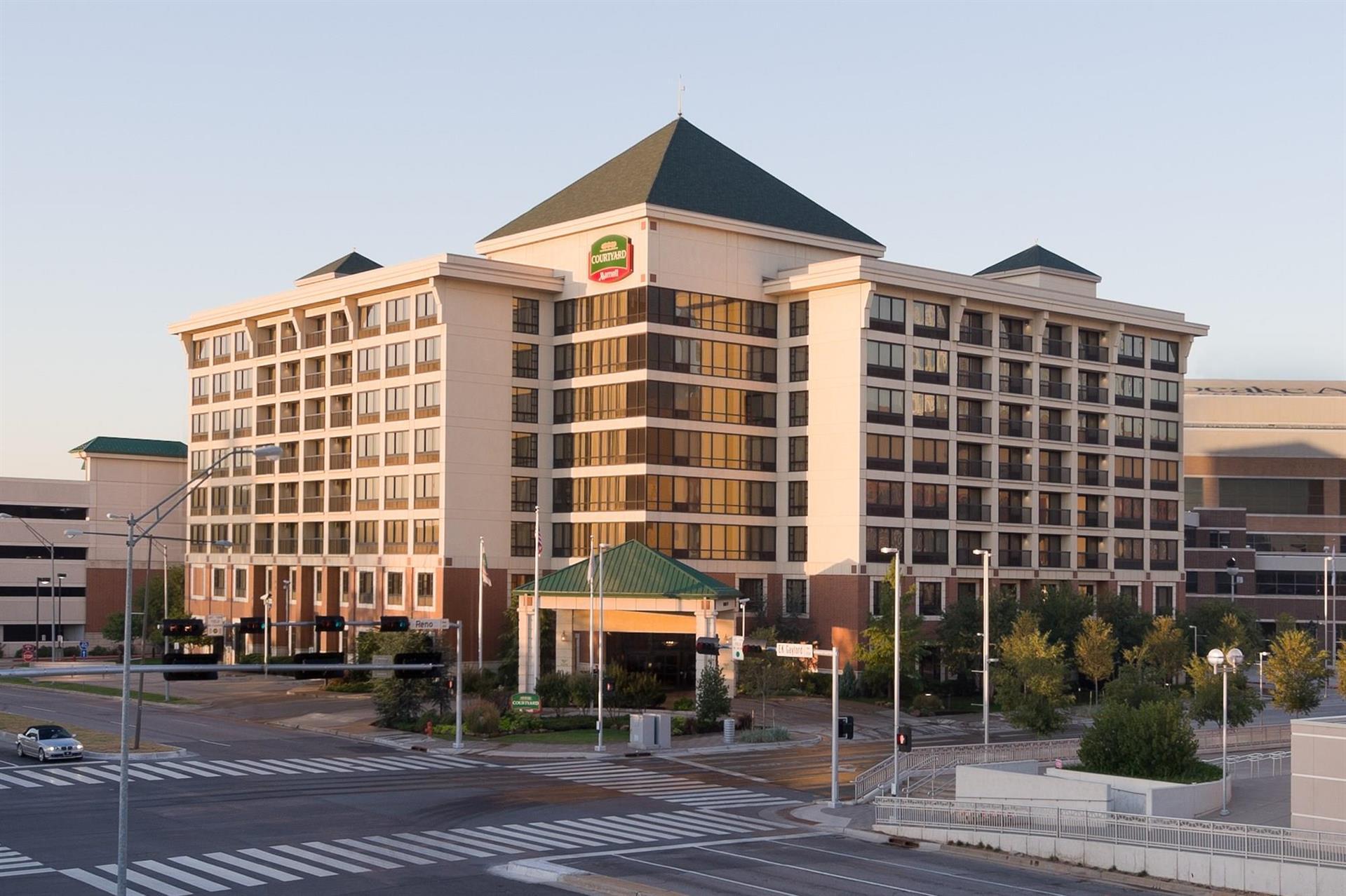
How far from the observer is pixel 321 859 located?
4031 centimetres

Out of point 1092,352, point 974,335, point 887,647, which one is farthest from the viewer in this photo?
point 1092,352

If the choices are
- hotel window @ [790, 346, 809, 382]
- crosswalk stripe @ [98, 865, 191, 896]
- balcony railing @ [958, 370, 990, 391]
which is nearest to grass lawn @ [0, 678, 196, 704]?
hotel window @ [790, 346, 809, 382]

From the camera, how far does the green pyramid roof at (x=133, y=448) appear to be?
148 meters

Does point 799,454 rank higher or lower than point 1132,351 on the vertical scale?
lower

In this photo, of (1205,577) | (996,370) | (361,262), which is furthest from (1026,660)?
(1205,577)

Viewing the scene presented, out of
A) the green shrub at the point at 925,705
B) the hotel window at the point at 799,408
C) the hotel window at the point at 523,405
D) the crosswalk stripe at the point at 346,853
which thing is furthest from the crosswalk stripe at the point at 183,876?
the hotel window at the point at 799,408

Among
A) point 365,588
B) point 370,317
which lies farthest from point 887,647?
point 370,317

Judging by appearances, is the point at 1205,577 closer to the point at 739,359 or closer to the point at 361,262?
the point at 739,359

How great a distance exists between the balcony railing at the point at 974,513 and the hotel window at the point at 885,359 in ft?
35.4

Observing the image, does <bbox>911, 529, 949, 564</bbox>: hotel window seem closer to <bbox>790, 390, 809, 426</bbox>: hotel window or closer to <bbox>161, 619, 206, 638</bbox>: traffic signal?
<bbox>790, 390, 809, 426</bbox>: hotel window

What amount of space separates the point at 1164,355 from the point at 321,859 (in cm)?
8995

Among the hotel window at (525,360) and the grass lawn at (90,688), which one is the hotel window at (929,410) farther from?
the grass lawn at (90,688)

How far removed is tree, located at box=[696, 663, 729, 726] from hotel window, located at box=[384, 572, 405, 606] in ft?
109

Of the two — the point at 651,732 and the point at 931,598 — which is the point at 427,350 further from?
the point at 651,732
